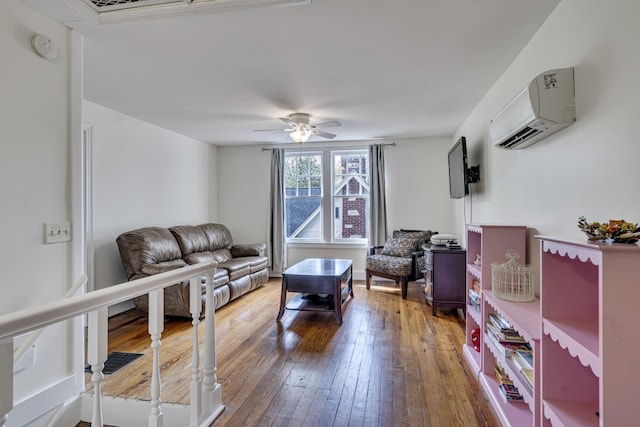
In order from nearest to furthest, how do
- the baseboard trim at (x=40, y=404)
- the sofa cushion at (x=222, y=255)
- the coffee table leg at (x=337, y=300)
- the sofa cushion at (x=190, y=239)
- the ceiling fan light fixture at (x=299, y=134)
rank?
the baseboard trim at (x=40, y=404) → the coffee table leg at (x=337, y=300) → the ceiling fan light fixture at (x=299, y=134) → the sofa cushion at (x=190, y=239) → the sofa cushion at (x=222, y=255)

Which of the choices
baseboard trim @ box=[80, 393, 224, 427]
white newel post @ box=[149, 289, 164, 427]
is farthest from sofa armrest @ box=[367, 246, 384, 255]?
white newel post @ box=[149, 289, 164, 427]

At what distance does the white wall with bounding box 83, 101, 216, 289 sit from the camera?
362cm

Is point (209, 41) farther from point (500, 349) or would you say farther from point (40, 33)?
point (500, 349)

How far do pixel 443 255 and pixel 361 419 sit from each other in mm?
2328

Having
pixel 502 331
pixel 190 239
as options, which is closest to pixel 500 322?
pixel 502 331

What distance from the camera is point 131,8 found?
6.30 ft

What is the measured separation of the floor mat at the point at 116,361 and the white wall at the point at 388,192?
10.8 ft

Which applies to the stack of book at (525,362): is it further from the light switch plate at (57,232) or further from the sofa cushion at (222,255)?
the sofa cushion at (222,255)

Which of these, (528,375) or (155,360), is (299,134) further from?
(528,375)

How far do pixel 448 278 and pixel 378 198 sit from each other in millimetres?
2048

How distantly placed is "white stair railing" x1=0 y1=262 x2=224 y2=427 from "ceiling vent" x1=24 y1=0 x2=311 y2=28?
1488mm

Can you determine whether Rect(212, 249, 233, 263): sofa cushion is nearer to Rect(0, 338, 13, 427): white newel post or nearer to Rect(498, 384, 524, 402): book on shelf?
Rect(498, 384, 524, 402): book on shelf

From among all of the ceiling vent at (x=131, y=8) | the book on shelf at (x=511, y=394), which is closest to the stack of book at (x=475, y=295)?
the book on shelf at (x=511, y=394)

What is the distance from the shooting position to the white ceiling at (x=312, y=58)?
6.41 feet
